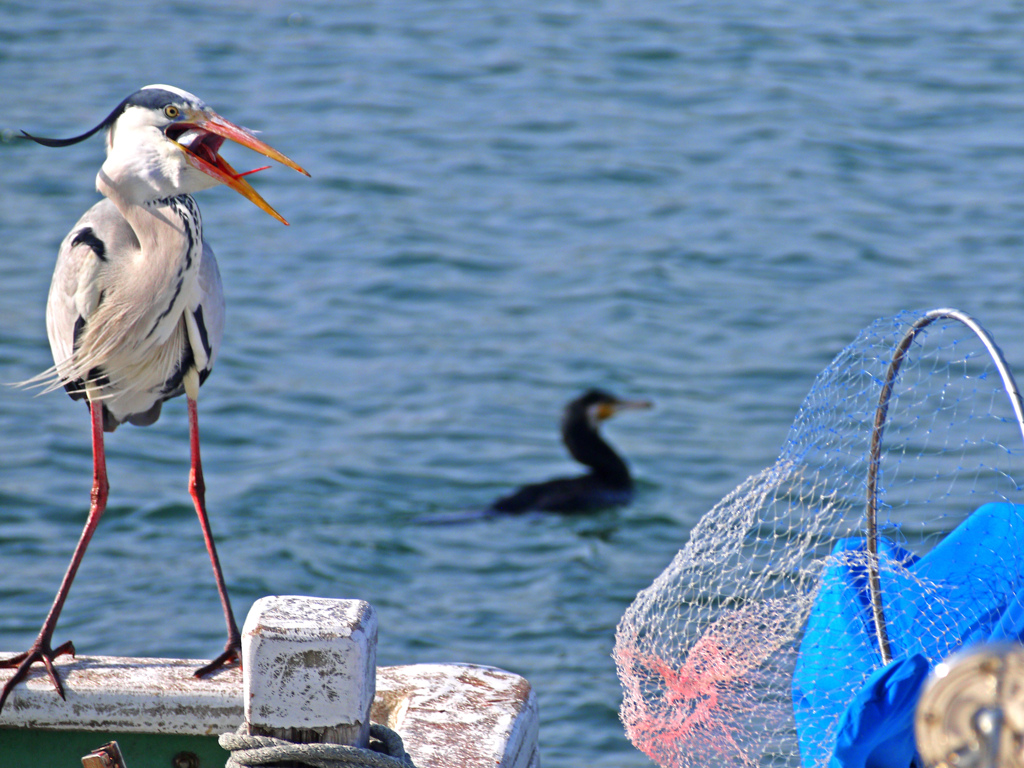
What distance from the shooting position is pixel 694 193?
10.1 metres

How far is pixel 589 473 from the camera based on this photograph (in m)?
7.42

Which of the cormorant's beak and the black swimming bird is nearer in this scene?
the black swimming bird

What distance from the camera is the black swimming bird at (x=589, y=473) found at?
23.6 feet

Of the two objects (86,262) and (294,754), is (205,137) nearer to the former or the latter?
(86,262)

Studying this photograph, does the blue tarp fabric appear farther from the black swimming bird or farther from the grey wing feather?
the black swimming bird

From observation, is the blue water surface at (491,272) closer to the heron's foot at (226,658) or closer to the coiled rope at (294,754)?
the heron's foot at (226,658)

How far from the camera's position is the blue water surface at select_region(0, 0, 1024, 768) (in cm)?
644

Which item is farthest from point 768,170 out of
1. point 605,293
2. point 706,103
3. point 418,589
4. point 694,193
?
point 418,589

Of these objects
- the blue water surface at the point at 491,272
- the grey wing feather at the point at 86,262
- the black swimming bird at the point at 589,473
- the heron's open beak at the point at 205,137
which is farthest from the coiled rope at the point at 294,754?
the black swimming bird at the point at 589,473

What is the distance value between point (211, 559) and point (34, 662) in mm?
524

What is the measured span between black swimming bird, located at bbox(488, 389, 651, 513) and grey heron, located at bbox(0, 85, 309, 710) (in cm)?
393

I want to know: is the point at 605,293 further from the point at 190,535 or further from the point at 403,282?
the point at 190,535

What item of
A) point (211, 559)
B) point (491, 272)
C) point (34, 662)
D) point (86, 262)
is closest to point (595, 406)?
point (491, 272)

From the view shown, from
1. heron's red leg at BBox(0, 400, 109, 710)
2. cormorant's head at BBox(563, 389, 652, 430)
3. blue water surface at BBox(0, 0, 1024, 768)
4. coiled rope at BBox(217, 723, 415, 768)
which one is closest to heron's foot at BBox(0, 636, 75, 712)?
heron's red leg at BBox(0, 400, 109, 710)
